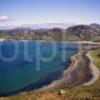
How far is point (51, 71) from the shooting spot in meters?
84.2

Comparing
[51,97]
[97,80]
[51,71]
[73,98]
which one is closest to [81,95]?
[73,98]

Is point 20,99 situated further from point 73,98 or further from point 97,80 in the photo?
point 97,80

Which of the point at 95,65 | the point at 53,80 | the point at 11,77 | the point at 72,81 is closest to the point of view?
the point at 72,81

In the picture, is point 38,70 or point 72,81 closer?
point 72,81

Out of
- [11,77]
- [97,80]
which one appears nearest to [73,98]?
[97,80]

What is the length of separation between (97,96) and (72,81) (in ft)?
102

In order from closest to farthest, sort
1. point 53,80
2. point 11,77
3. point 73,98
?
point 73,98 → point 53,80 → point 11,77

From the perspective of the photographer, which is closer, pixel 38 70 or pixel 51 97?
pixel 51 97

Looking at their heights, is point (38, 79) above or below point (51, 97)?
below

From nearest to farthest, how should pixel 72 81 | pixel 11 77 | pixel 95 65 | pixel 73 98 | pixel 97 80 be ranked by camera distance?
pixel 73 98 → pixel 97 80 → pixel 72 81 → pixel 11 77 → pixel 95 65

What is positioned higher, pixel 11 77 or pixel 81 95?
pixel 81 95

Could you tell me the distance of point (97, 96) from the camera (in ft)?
109

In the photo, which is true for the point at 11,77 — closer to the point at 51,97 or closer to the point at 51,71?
the point at 51,71

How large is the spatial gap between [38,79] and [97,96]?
38.5 metres
